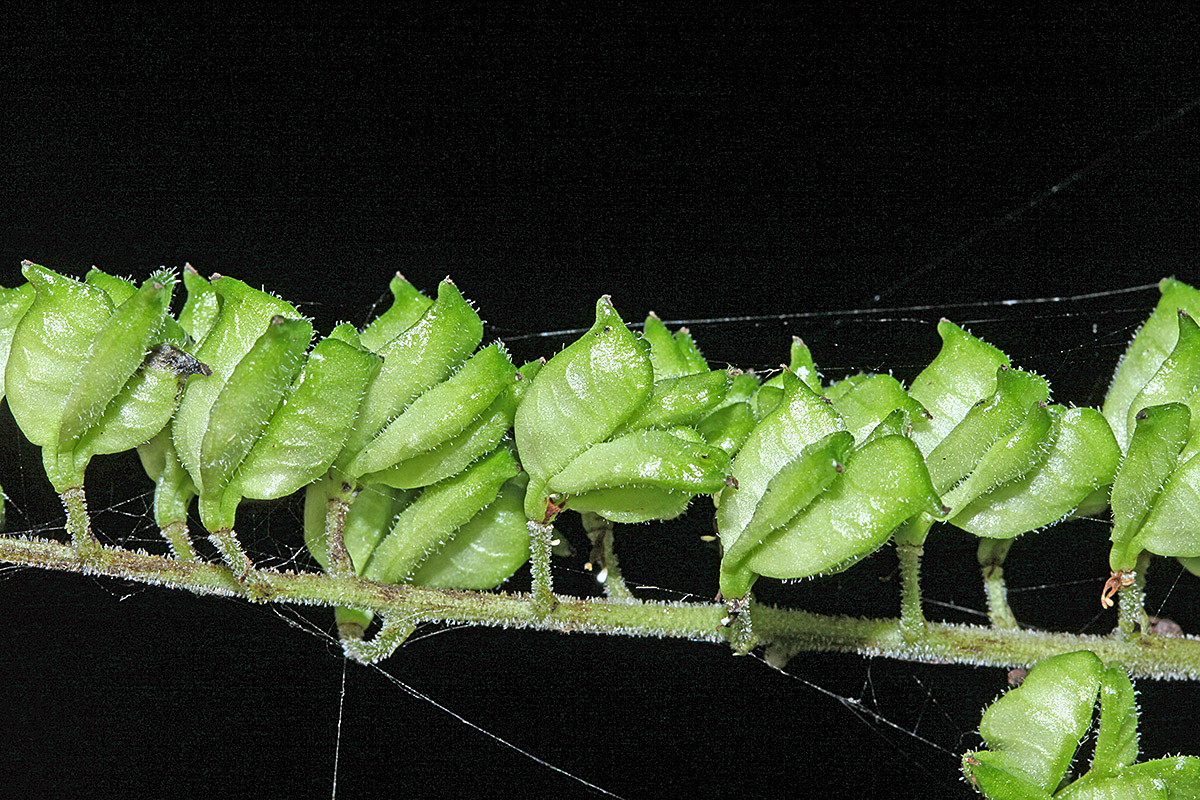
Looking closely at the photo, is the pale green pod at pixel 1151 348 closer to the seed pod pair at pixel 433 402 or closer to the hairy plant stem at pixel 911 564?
the hairy plant stem at pixel 911 564

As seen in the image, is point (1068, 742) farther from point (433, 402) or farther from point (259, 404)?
point (259, 404)

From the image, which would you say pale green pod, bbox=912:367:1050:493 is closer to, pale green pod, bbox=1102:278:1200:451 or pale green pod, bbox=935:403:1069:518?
pale green pod, bbox=935:403:1069:518

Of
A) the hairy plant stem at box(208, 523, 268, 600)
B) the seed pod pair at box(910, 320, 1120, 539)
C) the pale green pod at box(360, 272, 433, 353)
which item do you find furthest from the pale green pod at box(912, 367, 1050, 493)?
the hairy plant stem at box(208, 523, 268, 600)

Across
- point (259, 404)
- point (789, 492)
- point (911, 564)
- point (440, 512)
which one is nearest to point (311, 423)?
point (259, 404)

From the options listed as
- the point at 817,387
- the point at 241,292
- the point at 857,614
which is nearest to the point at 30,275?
the point at 241,292

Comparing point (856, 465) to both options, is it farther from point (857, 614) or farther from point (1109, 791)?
point (1109, 791)

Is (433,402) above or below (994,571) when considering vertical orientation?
above
